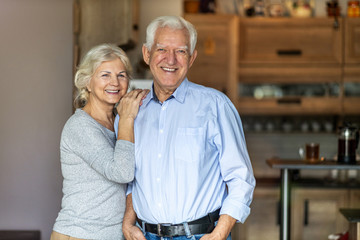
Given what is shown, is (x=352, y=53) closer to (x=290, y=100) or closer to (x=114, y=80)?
(x=290, y=100)

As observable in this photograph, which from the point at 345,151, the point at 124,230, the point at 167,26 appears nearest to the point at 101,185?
the point at 124,230

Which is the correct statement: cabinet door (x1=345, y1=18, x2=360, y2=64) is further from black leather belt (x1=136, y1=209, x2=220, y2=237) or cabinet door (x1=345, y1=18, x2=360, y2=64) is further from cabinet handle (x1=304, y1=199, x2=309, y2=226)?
black leather belt (x1=136, y1=209, x2=220, y2=237)

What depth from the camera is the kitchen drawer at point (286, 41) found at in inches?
214

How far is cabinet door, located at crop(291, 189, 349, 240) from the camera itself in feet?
17.3

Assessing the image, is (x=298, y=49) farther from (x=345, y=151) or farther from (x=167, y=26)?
(x=167, y=26)

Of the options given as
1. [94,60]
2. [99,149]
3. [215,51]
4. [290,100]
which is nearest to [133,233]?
[99,149]

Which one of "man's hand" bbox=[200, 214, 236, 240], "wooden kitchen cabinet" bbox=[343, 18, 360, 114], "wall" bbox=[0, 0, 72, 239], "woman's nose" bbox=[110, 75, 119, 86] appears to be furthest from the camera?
"wooden kitchen cabinet" bbox=[343, 18, 360, 114]

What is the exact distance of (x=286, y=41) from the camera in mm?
5453

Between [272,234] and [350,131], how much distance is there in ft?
5.76

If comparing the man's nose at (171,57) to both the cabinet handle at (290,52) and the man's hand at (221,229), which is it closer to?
the man's hand at (221,229)

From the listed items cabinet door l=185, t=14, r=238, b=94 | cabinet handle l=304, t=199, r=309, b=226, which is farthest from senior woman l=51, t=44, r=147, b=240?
cabinet handle l=304, t=199, r=309, b=226

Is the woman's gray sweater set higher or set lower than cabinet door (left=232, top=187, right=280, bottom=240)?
higher

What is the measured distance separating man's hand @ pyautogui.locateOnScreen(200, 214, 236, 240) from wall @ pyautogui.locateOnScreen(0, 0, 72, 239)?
349 cm

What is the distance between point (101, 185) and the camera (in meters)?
2.36
